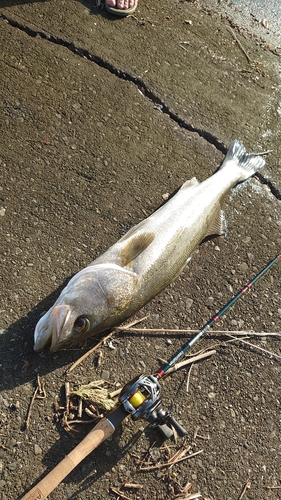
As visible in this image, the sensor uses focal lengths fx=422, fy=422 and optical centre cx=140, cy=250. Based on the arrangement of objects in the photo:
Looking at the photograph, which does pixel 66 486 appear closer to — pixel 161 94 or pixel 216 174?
pixel 216 174

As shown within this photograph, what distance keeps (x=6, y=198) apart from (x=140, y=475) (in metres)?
2.41

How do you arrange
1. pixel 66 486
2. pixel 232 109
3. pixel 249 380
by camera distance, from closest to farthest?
pixel 66 486 < pixel 249 380 < pixel 232 109

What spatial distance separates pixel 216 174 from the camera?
4.06m

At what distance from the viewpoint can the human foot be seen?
14.6ft

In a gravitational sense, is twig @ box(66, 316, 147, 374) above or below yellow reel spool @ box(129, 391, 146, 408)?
below

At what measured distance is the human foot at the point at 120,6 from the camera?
445 cm

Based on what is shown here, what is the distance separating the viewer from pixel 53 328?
2889 millimetres

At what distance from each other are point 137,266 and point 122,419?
1.12m

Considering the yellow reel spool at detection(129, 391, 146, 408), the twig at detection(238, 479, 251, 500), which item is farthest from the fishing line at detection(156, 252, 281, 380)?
the twig at detection(238, 479, 251, 500)

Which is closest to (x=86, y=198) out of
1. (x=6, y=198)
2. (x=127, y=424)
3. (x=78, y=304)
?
(x=6, y=198)

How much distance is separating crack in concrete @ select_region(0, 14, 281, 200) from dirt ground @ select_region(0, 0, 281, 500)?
0.05 ft

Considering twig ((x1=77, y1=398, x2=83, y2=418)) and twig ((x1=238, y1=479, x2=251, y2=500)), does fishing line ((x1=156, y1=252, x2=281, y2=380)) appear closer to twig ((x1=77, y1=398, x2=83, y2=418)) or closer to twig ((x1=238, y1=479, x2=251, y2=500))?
twig ((x1=77, y1=398, x2=83, y2=418))

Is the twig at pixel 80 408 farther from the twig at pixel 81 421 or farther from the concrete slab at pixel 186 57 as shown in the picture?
the concrete slab at pixel 186 57

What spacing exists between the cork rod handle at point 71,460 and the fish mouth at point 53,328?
62 centimetres
